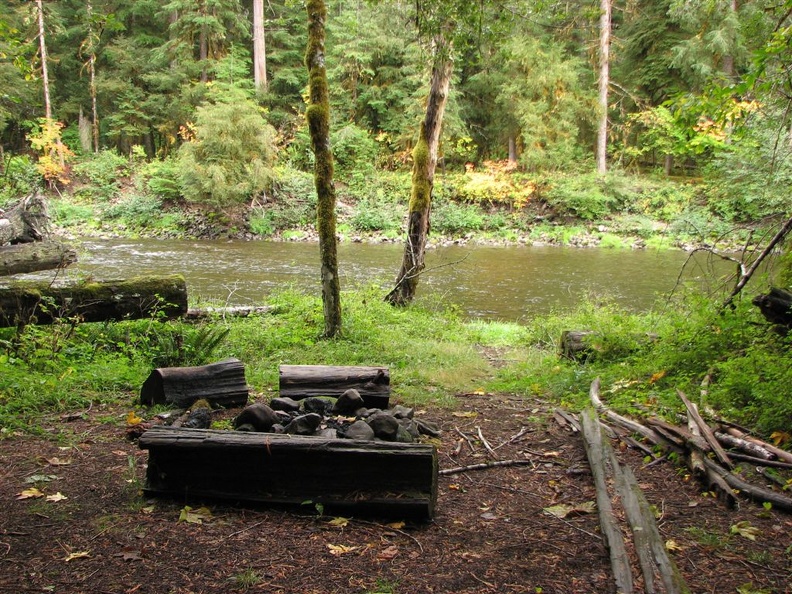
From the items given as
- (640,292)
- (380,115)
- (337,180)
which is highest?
(380,115)

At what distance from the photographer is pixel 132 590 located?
2.68 m

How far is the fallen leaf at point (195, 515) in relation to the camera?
336 centimetres

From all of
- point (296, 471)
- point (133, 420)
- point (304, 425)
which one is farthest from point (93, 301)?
point (296, 471)

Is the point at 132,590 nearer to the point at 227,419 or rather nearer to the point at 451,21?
the point at 227,419

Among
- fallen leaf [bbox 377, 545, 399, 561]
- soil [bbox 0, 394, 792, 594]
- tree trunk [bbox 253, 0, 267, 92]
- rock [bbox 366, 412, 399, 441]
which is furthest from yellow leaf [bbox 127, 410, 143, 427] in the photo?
tree trunk [bbox 253, 0, 267, 92]

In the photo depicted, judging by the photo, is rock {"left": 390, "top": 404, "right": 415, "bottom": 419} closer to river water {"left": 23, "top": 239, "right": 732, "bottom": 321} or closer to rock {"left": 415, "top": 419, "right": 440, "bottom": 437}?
rock {"left": 415, "top": 419, "right": 440, "bottom": 437}

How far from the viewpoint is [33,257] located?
7.31 metres

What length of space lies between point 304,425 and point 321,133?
4.89 metres

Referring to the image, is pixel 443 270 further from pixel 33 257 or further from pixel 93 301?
pixel 33 257

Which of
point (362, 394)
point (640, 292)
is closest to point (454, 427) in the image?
point (362, 394)

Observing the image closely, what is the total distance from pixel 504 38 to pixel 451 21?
28.3 inches

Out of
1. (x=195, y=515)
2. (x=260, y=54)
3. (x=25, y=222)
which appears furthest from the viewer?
(x=260, y=54)

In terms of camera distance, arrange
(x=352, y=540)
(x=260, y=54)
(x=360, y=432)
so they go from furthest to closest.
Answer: (x=260, y=54)
(x=360, y=432)
(x=352, y=540)

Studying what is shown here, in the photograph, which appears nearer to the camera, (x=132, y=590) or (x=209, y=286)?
(x=132, y=590)
